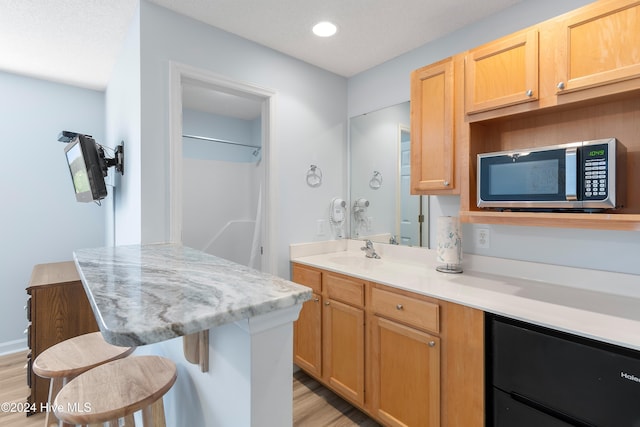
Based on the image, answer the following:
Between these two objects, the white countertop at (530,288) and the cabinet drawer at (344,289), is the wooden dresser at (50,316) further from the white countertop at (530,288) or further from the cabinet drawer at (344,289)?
the cabinet drawer at (344,289)

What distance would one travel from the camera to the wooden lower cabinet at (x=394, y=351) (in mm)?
1412

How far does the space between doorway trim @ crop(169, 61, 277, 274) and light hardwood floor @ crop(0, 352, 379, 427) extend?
0.91 m

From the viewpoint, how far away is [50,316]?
2.15 m

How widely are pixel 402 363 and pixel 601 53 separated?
1683 millimetres

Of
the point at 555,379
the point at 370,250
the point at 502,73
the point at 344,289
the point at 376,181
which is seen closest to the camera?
the point at 555,379

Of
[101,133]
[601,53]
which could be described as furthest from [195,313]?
[101,133]

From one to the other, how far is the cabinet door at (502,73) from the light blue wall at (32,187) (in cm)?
306

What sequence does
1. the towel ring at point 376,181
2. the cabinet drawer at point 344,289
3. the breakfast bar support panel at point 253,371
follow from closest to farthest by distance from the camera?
the breakfast bar support panel at point 253,371
the cabinet drawer at point 344,289
the towel ring at point 376,181

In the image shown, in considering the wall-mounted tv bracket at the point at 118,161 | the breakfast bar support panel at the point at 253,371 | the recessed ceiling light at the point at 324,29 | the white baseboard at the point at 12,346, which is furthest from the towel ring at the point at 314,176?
the white baseboard at the point at 12,346

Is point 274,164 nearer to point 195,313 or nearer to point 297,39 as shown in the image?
point 297,39

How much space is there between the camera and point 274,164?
7.82 feet

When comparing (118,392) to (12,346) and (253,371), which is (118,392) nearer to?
(253,371)

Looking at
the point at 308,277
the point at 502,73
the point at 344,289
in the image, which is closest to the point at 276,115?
the point at 308,277

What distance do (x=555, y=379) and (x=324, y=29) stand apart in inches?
87.8
